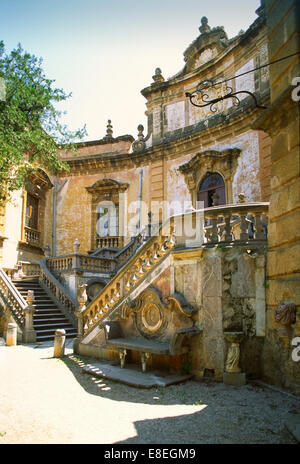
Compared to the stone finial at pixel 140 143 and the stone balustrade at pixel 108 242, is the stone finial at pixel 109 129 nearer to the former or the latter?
the stone finial at pixel 140 143

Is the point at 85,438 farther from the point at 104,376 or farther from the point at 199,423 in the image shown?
the point at 104,376

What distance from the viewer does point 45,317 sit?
12672 mm

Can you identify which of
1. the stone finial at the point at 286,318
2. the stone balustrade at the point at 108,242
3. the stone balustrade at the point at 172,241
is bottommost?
the stone finial at the point at 286,318

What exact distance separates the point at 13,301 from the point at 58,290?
211cm

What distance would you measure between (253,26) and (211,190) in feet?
23.5

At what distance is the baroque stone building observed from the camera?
207 inches

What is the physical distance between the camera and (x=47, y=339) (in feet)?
37.2

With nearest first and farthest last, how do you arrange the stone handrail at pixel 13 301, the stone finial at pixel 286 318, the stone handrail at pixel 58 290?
the stone finial at pixel 286 318 → the stone handrail at pixel 13 301 → the stone handrail at pixel 58 290

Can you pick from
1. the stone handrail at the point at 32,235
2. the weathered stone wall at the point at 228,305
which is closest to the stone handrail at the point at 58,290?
the stone handrail at the point at 32,235

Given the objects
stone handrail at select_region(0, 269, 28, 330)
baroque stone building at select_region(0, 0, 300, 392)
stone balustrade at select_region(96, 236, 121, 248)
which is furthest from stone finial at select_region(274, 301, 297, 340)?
stone balustrade at select_region(96, 236, 121, 248)

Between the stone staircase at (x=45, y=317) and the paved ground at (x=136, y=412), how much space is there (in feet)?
17.3

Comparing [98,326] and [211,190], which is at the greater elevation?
[211,190]

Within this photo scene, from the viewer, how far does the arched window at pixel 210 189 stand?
1582cm
